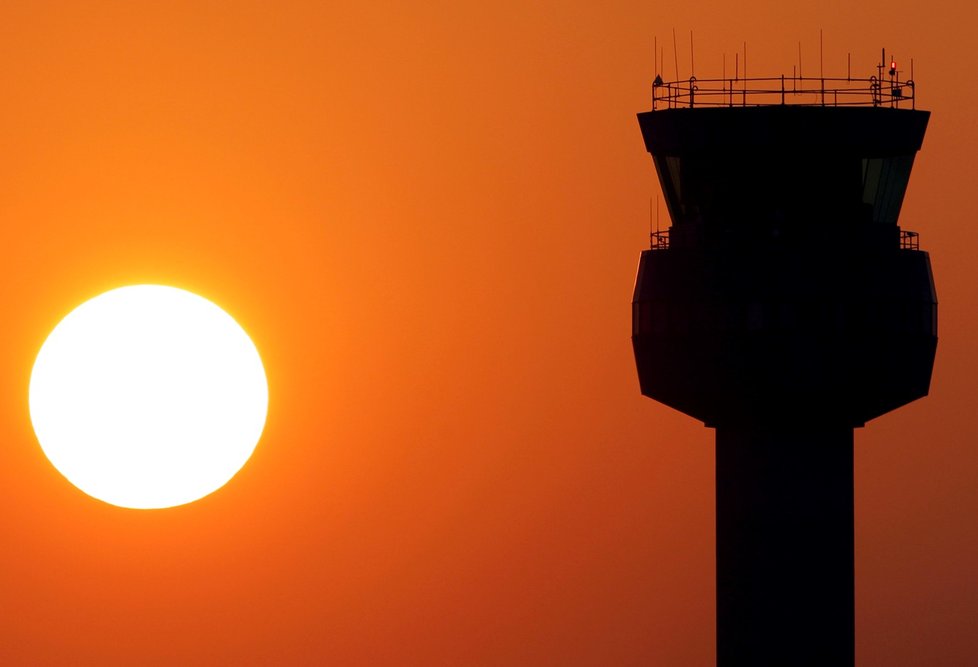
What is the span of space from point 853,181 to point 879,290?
12.0ft

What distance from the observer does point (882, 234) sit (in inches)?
3194

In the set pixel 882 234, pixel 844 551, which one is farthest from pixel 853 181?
pixel 844 551

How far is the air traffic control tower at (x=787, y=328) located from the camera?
262 ft

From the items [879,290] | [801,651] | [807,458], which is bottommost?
[801,651]

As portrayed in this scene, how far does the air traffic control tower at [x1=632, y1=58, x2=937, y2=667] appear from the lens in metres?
80.0

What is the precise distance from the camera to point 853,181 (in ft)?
264

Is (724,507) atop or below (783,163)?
below

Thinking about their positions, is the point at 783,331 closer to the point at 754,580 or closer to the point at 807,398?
the point at 807,398

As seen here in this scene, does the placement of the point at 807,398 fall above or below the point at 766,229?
below

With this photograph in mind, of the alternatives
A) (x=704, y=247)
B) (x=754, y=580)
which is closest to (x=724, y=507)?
(x=754, y=580)

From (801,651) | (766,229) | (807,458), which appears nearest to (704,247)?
(766,229)

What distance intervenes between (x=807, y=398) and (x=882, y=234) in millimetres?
5990

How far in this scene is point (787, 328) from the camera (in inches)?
3152

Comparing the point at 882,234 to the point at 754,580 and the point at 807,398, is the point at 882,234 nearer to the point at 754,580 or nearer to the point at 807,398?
the point at 807,398
